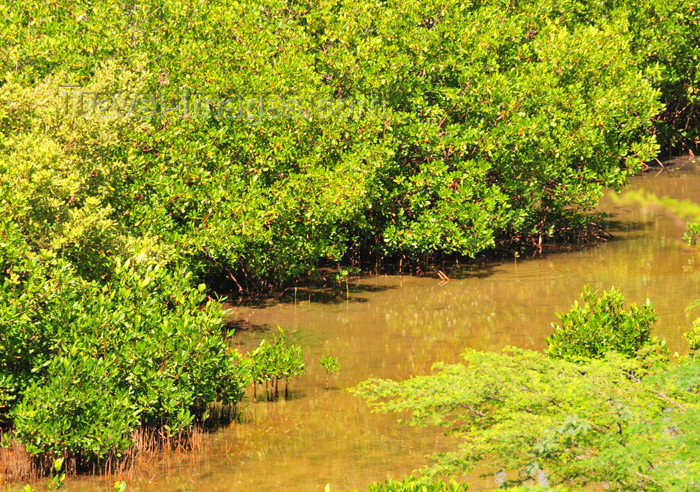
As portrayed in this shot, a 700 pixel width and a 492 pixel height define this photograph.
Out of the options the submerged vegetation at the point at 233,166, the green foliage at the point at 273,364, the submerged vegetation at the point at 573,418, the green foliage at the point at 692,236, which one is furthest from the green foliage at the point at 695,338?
the green foliage at the point at 692,236

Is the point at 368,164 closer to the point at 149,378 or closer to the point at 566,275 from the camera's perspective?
the point at 566,275

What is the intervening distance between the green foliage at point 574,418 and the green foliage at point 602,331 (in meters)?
2.54

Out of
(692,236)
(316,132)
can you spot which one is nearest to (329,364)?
(316,132)

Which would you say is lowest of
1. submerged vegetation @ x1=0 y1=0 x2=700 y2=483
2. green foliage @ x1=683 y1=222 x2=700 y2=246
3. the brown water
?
the brown water

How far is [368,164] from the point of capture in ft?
45.4

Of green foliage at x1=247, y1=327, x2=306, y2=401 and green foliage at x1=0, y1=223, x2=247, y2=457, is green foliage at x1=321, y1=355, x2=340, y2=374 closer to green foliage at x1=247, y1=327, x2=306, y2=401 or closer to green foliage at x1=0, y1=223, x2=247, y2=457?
green foliage at x1=247, y1=327, x2=306, y2=401

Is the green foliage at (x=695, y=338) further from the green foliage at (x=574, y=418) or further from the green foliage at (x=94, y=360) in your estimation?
the green foliage at (x=94, y=360)

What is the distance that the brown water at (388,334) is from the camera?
26.5 ft

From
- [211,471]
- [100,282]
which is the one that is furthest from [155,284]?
[211,471]

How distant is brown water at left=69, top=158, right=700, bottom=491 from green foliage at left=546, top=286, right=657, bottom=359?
1705 millimetres

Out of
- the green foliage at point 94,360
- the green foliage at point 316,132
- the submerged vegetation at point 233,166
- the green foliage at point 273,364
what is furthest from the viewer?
the green foliage at point 316,132

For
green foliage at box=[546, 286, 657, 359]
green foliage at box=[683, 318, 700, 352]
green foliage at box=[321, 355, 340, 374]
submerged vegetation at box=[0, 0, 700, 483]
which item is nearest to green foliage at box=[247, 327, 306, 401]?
submerged vegetation at box=[0, 0, 700, 483]

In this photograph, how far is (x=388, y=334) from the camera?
12289 mm

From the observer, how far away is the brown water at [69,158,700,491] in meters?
8.07
